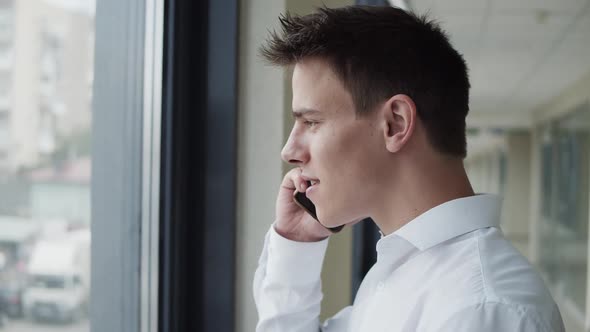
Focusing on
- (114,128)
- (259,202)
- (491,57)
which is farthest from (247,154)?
(491,57)

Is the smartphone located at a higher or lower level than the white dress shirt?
higher

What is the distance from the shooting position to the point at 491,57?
7.20 m

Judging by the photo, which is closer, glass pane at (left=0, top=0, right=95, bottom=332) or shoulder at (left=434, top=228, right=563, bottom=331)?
shoulder at (left=434, top=228, right=563, bottom=331)

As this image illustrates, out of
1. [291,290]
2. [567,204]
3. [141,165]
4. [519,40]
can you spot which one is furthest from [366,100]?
[567,204]

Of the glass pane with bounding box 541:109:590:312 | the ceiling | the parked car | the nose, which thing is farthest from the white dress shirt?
the glass pane with bounding box 541:109:590:312

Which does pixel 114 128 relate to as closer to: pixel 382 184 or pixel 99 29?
pixel 99 29

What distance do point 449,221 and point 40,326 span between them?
0.88 m

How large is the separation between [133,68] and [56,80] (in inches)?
12.1

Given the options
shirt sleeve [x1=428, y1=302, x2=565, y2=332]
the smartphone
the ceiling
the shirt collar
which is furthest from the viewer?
the ceiling

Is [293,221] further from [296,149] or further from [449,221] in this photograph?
[449,221]

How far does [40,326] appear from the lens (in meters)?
1.25

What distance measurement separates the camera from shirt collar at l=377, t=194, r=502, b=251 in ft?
3.63

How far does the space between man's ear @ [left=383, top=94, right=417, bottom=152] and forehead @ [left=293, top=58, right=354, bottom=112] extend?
8cm

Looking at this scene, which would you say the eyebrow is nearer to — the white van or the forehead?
the forehead
